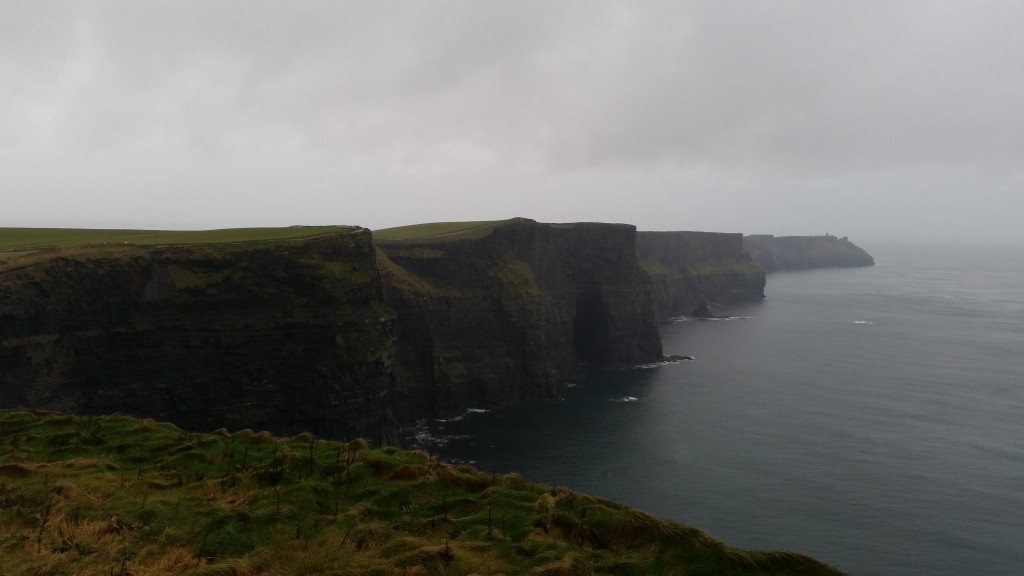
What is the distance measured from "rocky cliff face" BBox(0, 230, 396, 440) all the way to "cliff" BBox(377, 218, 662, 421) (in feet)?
46.4

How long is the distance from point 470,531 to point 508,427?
57106 mm

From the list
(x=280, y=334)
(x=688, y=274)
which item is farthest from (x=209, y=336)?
(x=688, y=274)

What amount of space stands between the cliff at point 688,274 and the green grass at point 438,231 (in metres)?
73.5

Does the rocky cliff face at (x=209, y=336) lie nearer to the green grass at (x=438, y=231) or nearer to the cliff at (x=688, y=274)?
the green grass at (x=438, y=231)

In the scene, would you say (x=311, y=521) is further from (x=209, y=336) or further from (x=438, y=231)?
(x=438, y=231)

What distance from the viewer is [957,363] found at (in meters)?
99.0

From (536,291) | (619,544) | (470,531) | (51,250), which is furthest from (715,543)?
(536,291)

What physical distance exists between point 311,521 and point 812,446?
60.6 m

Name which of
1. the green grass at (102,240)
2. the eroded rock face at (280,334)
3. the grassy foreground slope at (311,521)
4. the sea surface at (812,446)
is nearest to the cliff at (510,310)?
the eroded rock face at (280,334)

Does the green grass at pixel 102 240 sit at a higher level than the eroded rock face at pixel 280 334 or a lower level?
higher

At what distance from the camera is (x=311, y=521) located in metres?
14.8

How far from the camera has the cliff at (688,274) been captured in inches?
6457

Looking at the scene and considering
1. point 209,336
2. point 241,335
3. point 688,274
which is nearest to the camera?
point 209,336

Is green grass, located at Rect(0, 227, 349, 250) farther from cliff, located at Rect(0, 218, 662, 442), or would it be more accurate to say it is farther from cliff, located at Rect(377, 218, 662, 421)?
cliff, located at Rect(377, 218, 662, 421)
